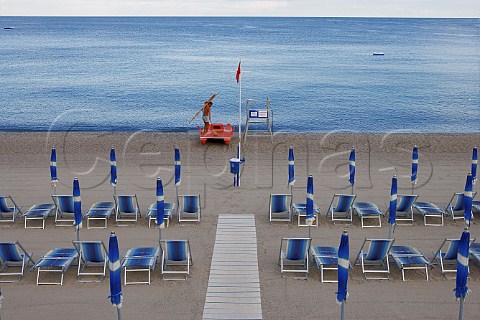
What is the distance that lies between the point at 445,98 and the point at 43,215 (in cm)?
4092

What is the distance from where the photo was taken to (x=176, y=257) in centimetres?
1033

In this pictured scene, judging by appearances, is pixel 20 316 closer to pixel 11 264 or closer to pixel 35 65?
pixel 11 264

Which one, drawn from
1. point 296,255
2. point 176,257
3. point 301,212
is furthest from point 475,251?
point 176,257

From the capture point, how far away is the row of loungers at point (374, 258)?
10195mm

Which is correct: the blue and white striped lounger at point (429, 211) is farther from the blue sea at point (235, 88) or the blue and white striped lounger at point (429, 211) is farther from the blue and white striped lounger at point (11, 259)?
the blue sea at point (235, 88)

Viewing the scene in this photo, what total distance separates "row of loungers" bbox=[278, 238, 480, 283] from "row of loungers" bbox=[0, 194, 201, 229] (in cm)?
313

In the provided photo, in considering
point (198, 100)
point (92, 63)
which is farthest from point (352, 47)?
point (198, 100)

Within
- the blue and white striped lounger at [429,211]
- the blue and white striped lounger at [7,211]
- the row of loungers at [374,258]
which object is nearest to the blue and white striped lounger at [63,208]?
the blue and white striped lounger at [7,211]

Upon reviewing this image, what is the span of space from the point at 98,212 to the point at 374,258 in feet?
20.7

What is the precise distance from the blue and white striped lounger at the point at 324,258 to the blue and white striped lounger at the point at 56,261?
453 centimetres

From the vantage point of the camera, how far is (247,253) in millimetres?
11211

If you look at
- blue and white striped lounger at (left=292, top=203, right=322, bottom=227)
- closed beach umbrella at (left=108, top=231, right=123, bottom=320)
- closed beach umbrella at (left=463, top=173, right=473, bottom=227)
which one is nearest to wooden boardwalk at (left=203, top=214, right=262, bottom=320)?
blue and white striped lounger at (left=292, top=203, right=322, bottom=227)

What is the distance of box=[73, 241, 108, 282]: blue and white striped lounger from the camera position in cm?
1002

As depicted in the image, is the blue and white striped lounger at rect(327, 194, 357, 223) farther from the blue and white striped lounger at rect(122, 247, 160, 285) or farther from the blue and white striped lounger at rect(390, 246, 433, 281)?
the blue and white striped lounger at rect(122, 247, 160, 285)
